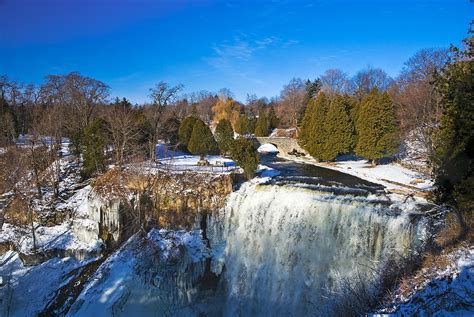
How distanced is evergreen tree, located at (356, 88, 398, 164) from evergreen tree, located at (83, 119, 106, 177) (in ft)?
65.6

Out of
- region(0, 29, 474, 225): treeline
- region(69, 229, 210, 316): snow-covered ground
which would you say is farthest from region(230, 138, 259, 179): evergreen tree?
region(69, 229, 210, 316): snow-covered ground

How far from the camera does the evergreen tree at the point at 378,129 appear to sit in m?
22.8

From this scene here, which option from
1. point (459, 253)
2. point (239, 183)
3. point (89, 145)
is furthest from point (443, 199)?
point (89, 145)

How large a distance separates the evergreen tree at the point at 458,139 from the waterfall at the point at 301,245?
260 cm

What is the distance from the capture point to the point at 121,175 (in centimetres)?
1948

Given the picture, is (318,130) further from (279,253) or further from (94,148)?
(94,148)

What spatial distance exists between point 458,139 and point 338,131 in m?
17.4

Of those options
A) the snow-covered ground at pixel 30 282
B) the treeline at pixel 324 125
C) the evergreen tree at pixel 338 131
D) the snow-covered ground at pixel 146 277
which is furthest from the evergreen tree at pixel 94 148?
the evergreen tree at pixel 338 131

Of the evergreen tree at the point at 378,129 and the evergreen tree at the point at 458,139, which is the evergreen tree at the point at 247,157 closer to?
the evergreen tree at the point at 378,129

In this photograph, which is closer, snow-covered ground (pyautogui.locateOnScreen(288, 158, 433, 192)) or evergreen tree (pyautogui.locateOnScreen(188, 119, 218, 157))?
snow-covered ground (pyautogui.locateOnScreen(288, 158, 433, 192))

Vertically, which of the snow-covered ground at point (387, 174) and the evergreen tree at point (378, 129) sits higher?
the evergreen tree at point (378, 129)

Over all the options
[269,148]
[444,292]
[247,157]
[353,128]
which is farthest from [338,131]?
[444,292]

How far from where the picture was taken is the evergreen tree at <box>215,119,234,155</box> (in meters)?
26.3

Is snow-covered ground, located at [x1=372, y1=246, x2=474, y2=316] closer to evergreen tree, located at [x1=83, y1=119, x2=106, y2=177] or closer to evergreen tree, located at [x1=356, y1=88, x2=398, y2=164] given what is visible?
evergreen tree, located at [x1=356, y1=88, x2=398, y2=164]
